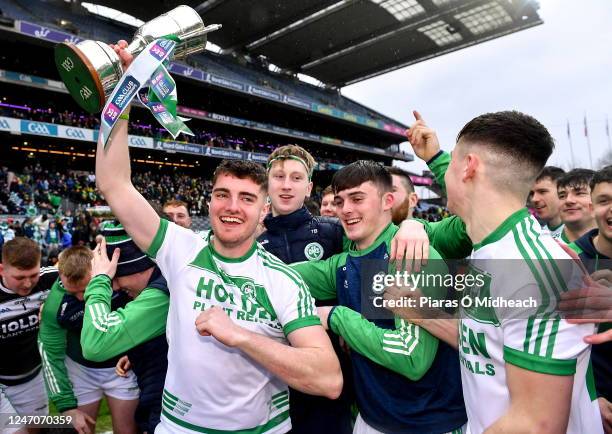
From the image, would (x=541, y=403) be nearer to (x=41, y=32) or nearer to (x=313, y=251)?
(x=313, y=251)

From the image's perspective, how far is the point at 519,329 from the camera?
4.25 feet

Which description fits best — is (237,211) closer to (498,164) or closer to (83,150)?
(498,164)

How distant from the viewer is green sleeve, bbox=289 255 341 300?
2.45 meters

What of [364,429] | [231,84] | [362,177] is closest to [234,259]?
[362,177]

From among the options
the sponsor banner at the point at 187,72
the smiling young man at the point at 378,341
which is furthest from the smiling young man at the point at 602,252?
the sponsor banner at the point at 187,72

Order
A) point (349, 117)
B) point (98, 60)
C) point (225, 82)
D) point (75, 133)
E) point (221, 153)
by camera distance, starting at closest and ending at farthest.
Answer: point (98, 60)
point (75, 133)
point (225, 82)
point (221, 153)
point (349, 117)

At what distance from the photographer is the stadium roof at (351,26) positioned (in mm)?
31234

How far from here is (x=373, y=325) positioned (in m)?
1.93

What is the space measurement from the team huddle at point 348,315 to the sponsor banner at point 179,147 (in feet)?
84.1

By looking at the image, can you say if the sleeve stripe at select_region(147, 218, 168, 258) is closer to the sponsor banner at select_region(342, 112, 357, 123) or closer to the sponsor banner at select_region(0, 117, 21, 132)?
the sponsor banner at select_region(0, 117, 21, 132)

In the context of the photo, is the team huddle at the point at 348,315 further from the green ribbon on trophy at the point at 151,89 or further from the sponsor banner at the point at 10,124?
the sponsor banner at the point at 10,124

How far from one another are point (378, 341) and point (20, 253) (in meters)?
3.10

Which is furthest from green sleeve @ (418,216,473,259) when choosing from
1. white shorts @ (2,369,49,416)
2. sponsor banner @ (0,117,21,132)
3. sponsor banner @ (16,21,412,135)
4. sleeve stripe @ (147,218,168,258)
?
sponsor banner @ (0,117,21,132)

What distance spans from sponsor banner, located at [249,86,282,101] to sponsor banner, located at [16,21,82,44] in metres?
12.3
